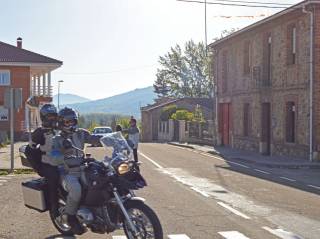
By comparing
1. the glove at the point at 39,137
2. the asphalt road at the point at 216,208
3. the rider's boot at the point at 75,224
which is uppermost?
the glove at the point at 39,137

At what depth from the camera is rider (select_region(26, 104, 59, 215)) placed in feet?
25.2

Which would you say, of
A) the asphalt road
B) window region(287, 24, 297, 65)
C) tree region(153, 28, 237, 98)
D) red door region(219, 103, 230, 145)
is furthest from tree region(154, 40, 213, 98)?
the asphalt road

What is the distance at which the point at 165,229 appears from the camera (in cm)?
870

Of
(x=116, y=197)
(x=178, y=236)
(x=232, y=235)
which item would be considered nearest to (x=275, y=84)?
(x=232, y=235)

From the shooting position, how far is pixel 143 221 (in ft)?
22.4

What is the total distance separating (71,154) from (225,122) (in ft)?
96.9

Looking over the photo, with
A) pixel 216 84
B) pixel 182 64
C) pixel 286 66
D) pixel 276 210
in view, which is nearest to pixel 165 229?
pixel 276 210

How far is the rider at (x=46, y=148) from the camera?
768 cm

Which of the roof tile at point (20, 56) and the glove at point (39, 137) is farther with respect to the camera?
the roof tile at point (20, 56)

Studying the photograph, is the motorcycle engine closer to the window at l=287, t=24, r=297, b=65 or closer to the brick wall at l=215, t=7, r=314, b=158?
the brick wall at l=215, t=7, r=314, b=158

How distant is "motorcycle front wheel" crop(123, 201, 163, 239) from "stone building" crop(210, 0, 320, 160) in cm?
1807

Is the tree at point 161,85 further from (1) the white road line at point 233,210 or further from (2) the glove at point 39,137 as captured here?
(2) the glove at point 39,137

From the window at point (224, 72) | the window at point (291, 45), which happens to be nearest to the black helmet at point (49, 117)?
the window at point (291, 45)

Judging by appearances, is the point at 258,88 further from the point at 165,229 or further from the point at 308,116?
the point at 165,229
